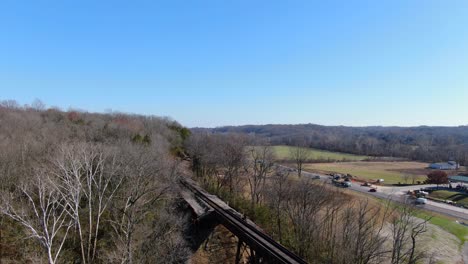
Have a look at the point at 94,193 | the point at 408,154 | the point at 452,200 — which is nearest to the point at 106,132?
the point at 94,193

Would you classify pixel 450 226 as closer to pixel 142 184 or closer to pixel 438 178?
pixel 438 178

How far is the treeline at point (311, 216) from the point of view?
2531cm

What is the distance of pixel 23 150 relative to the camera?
31000 millimetres

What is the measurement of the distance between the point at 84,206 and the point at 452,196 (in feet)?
242

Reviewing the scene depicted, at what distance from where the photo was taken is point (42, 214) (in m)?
24.7

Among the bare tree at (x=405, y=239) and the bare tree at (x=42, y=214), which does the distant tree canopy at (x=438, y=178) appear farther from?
the bare tree at (x=42, y=214)

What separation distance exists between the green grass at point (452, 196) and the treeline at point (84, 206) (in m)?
60.9

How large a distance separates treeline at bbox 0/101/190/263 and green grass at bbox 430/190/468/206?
6089 cm

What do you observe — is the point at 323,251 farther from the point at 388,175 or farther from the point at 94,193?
the point at 388,175

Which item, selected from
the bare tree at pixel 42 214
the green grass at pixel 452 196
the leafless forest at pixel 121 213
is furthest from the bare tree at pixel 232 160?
the green grass at pixel 452 196

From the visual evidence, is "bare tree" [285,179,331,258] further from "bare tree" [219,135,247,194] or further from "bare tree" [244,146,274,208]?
"bare tree" [219,135,247,194]

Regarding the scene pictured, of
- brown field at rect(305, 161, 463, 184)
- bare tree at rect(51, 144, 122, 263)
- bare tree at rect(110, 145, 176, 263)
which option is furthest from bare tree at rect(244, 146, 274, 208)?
brown field at rect(305, 161, 463, 184)

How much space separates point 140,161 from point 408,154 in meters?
145

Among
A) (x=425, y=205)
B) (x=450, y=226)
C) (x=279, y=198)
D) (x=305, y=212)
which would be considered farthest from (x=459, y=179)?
(x=305, y=212)
